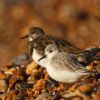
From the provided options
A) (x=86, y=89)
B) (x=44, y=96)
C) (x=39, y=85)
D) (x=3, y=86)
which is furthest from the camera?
(x=3, y=86)

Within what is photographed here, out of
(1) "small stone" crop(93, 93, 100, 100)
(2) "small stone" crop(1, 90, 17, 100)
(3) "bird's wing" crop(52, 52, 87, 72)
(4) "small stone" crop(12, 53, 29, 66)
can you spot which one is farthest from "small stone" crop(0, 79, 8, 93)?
(1) "small stone" crop(93, 93, 100, 100)

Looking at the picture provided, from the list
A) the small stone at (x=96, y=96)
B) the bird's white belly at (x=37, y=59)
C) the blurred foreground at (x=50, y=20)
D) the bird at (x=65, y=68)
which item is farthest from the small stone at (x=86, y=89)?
the blurred foreground at (x=50, y=20)

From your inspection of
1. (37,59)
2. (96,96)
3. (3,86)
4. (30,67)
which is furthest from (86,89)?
(30,67)

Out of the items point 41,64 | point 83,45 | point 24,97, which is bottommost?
point 24,97

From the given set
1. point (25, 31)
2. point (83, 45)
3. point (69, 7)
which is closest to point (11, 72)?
point (83, 45)

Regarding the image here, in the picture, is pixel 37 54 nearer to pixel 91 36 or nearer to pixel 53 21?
pixel 91 36

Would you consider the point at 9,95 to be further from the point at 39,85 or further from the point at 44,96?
the point at 44,96

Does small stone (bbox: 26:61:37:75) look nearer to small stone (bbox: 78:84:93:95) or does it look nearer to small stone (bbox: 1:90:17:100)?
small stone (bbox: 1:90:17:100)

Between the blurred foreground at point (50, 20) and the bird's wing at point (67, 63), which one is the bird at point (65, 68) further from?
the blurred foreground at point (50, 20)
